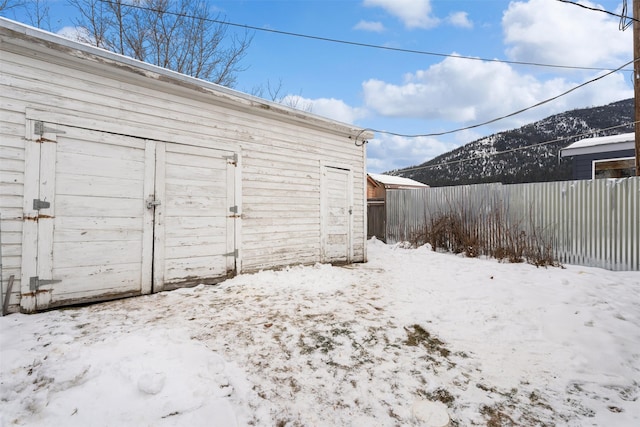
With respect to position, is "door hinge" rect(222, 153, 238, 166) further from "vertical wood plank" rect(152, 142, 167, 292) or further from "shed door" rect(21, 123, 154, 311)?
"shed door" rect(21, 123, 154, 311)

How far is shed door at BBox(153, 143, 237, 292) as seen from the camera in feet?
13.4

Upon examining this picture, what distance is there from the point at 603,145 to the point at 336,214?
972cm

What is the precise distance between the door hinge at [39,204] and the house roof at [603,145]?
13872 mm

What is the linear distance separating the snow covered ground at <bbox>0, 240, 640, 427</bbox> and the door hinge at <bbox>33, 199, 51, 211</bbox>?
1.15 metres

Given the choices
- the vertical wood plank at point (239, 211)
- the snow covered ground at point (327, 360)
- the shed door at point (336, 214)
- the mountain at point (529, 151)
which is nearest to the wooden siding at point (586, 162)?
the mountain at point (529, 151)

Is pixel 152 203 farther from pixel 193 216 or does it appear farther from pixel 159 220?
pixel 193 216

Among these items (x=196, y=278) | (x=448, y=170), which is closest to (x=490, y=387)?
(x=196, y=278)

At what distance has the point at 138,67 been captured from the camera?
3787mm

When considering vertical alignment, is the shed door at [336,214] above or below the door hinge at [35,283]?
above

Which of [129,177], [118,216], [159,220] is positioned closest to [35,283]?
[118,216]

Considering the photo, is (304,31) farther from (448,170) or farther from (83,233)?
(448,170)

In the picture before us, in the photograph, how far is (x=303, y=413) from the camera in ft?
5.93

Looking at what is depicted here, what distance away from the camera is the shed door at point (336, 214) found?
20.5ft

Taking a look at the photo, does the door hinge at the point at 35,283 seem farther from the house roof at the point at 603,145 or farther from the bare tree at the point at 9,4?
the house roof at the point at 603,145
